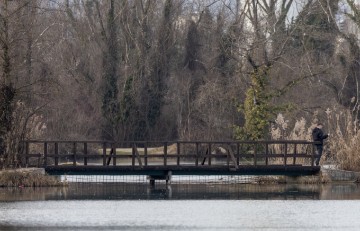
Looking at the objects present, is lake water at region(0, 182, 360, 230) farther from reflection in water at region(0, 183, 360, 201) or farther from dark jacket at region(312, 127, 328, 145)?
dark jacket at region(312, 127, 328, 145)

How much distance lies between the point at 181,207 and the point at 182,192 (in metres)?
5.94

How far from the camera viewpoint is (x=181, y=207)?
1270 inches

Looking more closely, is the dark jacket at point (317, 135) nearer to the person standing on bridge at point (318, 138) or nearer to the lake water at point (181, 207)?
the person standing on bridge at point (318, 138)

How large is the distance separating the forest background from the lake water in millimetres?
13585

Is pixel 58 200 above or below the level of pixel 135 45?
below

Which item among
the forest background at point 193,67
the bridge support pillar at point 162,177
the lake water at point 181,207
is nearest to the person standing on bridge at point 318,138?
the lake water at point 181,207

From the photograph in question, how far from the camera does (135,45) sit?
72.6m

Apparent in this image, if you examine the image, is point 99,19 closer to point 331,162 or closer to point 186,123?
point 186,123

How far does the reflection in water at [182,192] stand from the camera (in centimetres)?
3569

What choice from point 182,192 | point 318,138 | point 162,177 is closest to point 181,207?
point 182,192

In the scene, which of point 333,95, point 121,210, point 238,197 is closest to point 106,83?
point 333,95

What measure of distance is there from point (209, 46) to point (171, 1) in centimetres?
380

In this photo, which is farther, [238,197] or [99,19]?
[99,19]

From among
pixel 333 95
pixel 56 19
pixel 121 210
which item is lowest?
pixel 121 210
